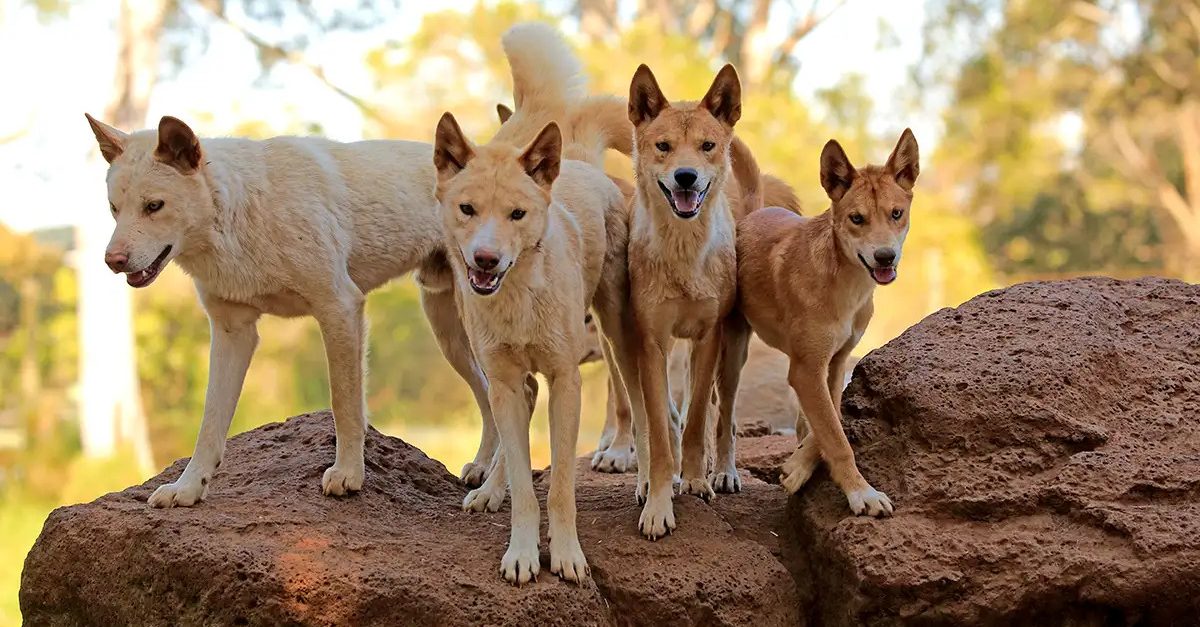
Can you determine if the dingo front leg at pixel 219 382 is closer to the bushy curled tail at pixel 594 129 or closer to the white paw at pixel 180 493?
the white paw at pixel 180 493

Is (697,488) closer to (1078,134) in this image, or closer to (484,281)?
(484,281)

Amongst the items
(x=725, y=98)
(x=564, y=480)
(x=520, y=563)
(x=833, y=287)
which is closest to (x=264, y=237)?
(x=564, y=480)

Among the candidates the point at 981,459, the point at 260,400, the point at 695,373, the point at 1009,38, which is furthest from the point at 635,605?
the point at 1009,38

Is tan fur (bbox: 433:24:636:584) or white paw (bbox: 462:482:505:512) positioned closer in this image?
tan fur (bbox: 433:24:636:584)

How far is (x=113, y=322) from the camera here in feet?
46.6

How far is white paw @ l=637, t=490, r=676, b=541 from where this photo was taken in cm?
492

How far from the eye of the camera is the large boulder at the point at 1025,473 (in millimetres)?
4527

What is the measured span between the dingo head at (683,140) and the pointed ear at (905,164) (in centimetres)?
71

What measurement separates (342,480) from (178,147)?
5.18 feet

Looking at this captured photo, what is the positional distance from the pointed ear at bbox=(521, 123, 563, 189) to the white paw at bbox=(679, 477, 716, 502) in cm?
165

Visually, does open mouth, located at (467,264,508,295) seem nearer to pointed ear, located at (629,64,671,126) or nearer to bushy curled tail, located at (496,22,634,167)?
pointed ear, located at (629,64,671,126)

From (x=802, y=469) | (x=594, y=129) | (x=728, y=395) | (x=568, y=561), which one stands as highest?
(x=594, y=129)

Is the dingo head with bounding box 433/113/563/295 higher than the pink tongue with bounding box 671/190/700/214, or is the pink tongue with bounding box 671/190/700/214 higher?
the pink tongue with bounding box 671/190/700/214

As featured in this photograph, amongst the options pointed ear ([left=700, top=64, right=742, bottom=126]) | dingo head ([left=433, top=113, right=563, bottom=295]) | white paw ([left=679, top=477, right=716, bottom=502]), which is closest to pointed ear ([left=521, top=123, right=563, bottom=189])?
dingo head ([left=433, top=113, right=563, bottom=295])
